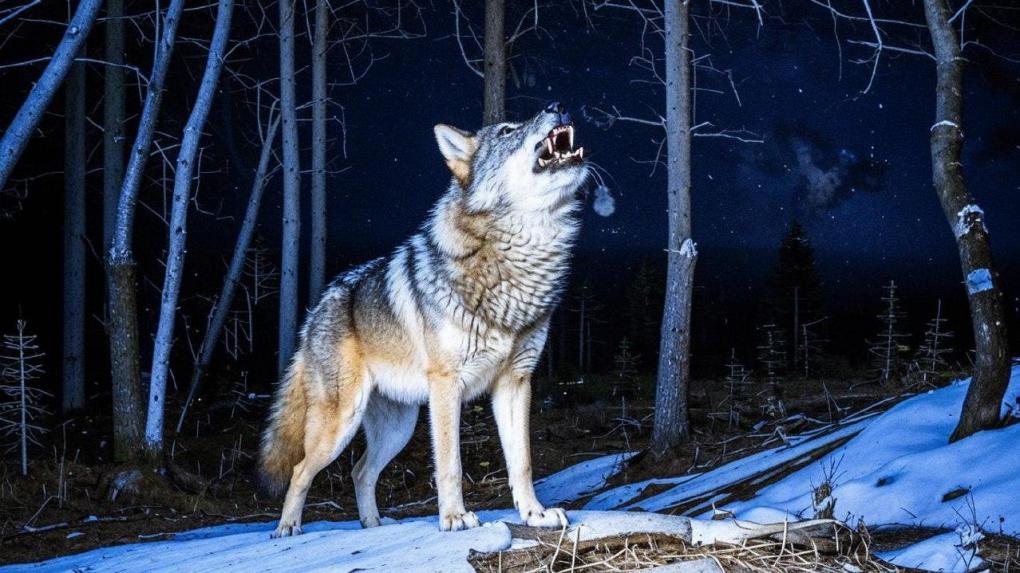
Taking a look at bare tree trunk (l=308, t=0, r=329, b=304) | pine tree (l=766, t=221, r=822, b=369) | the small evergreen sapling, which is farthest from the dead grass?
pine tree (l=766, t=221, r=822, b=369)

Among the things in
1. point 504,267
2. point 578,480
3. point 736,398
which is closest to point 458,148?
point 504,267

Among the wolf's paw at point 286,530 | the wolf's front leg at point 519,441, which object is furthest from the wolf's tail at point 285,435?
the wolf's front leg at point 519,441

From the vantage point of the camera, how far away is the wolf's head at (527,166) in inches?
174

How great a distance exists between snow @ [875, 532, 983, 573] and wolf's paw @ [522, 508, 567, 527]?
1466 millimetres

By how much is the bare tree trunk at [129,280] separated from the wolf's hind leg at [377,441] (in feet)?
14.6

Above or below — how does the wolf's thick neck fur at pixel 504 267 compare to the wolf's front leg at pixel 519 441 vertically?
above

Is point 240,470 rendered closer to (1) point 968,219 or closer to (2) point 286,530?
(2) point 286,530

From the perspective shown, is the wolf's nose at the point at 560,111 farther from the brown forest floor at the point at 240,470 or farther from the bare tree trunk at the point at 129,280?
the bare tree trunk at the point at 129,280

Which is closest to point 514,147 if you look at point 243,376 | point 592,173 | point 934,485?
point 592,173

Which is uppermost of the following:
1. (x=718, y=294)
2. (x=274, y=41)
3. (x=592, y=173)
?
(x=274, y=41)

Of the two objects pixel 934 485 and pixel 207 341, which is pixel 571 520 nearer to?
pixel 934 485

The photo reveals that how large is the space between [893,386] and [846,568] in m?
9.75

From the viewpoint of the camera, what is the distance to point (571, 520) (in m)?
4.00

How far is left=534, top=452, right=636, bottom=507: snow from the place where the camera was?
27.8ft
